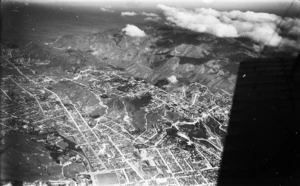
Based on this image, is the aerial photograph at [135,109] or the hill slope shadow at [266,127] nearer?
the aerial photograph at [135,109]

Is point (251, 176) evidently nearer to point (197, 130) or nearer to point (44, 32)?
point (197, 130)

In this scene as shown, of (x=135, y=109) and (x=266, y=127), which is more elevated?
(x=266, y=127)

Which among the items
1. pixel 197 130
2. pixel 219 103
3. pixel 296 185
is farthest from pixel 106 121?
pixel 296 185

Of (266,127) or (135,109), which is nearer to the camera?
(266,127)

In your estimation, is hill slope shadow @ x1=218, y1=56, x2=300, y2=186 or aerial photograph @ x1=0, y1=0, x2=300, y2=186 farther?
hill slope shadow @ x1=218, y1=56, x2=300, y2=186
